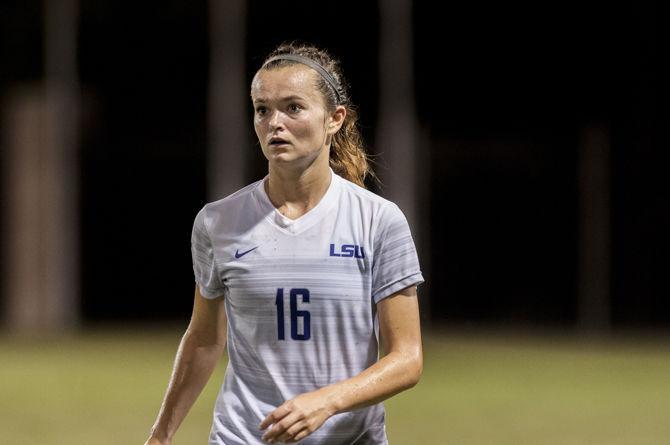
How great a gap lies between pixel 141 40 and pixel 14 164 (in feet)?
9.70

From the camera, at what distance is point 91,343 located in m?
18.0

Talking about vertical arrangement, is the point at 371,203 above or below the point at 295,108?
below

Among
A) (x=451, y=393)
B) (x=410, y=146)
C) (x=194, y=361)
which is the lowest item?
(x=451, y=393)

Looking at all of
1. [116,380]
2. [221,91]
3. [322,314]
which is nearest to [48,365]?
[116,380]

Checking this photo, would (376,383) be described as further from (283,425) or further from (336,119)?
(336,119)

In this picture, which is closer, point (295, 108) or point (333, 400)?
point (333, 400)

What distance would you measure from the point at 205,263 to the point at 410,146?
15522mm

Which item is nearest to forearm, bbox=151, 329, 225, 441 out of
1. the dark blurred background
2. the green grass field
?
the green grass field

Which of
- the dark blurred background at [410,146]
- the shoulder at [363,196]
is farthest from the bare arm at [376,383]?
the dark blurred background at [410,146]

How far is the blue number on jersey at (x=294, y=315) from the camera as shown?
384 cm

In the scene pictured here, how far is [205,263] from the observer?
4062 mm

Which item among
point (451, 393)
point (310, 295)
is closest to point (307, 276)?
point (310, 295)

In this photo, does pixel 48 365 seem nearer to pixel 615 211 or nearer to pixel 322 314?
pixel 615 211

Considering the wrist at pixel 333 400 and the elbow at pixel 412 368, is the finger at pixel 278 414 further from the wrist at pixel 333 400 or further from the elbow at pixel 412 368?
the elbow at pixel 412 368
